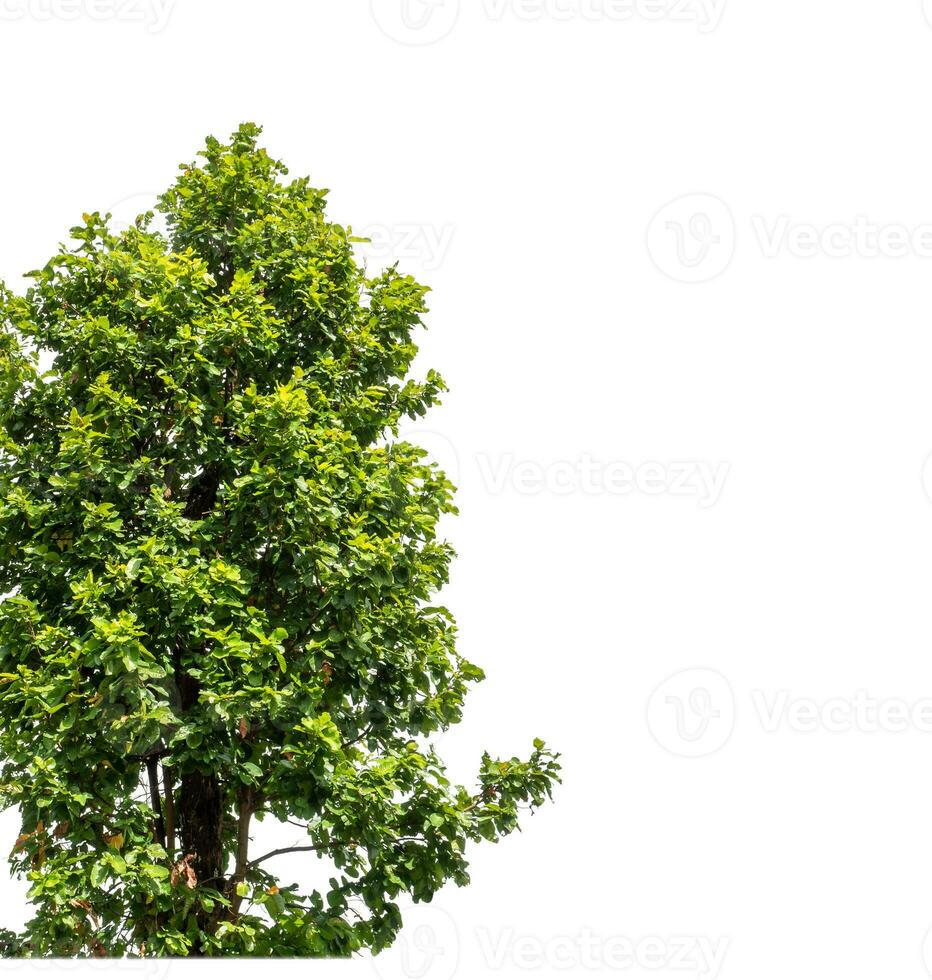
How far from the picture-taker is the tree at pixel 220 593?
37.0 ft

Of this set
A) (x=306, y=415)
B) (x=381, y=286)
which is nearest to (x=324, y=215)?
(x=381, y=286)

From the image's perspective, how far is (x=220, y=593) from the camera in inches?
454

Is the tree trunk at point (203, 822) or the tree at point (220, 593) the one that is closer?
the tree at point (220, 593)

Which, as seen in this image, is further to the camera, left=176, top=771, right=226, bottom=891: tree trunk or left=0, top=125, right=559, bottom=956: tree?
left=176, top=771, right=226, bottom=891: tree trunk

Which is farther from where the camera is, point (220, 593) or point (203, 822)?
point (203, 822)

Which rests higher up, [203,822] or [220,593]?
[220,593]

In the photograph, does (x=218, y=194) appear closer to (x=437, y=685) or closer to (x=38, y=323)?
(x=38, y=323)

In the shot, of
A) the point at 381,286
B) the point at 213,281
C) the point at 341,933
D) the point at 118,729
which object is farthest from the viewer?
the point at 381,286

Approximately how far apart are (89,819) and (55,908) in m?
0.93

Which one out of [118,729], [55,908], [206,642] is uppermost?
[206,642]

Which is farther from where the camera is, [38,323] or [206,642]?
[38,323]

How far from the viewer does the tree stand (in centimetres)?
1128

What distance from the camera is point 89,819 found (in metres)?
11.4

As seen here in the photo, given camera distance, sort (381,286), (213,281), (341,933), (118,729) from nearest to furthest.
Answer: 1. (118,729)
2. (341,933)
3. (213,281)
4. (381,286)
